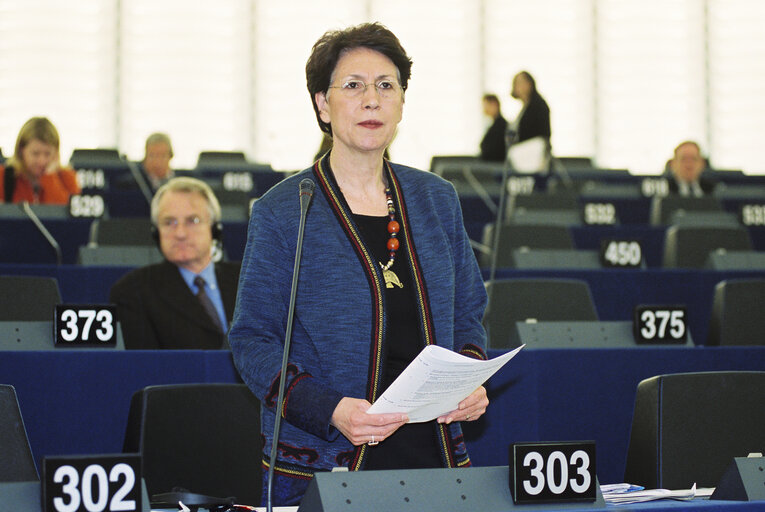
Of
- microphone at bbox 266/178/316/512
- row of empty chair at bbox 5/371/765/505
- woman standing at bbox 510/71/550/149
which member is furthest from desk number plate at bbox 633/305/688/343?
woman standing at bbox 510/71/550/149

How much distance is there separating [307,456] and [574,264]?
3782 millimetres

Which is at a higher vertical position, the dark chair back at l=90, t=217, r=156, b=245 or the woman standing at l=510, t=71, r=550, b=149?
the woman standing at l=510, t=71, r=550, b=149

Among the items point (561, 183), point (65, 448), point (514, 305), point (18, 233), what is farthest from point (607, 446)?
point (561, 183)

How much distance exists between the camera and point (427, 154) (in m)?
12.4

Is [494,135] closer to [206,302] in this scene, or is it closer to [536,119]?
[536,119]

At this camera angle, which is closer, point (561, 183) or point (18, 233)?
point (18, 233)

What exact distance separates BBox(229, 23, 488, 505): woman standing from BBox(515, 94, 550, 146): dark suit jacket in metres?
7.92

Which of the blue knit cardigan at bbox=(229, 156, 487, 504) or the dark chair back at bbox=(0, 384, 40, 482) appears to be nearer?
the blue knit cardigan at bbox=(229, 156, 487, 504)

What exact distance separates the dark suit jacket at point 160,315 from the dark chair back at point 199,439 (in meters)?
0.98

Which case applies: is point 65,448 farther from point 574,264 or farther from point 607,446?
point 574,264

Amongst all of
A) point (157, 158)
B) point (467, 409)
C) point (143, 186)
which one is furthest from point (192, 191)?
point (157, 158)

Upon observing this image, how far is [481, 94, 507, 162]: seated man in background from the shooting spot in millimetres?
10727

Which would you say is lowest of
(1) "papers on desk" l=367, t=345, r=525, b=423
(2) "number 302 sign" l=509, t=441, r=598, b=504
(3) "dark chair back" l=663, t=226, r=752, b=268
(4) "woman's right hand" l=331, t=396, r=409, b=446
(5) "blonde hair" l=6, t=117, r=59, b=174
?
(2) "number 302 sign" l=509, t=441, r=598, b=504

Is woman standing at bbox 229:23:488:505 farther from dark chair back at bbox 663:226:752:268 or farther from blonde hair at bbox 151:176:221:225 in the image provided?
dark chair back at bbox 663:226:752:268
